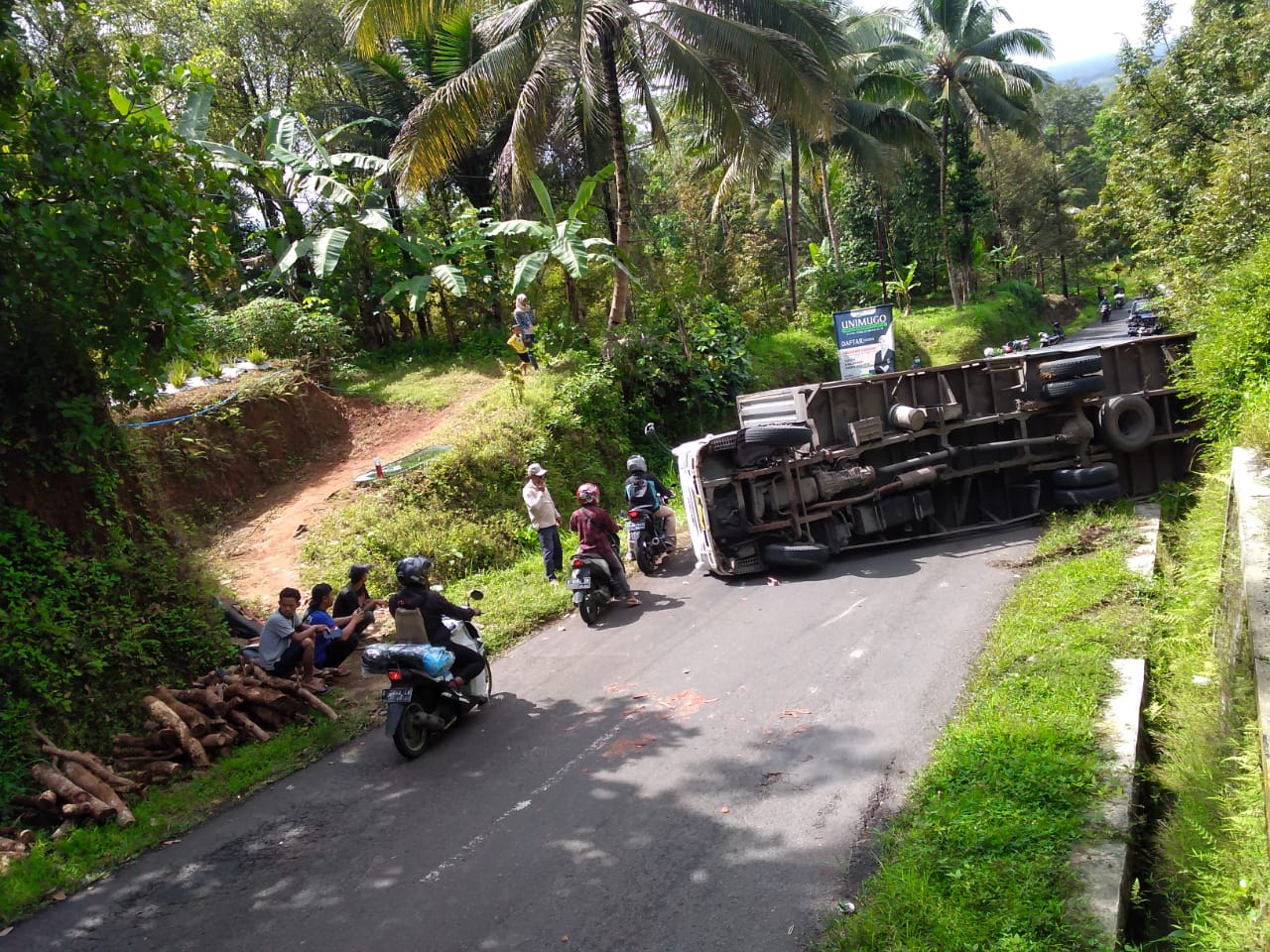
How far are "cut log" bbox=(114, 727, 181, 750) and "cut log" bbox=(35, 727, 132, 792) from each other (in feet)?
1.07

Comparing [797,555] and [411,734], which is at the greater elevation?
[411,734]

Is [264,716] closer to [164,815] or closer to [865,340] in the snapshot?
[164,815]

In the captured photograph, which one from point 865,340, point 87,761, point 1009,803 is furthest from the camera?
point 865,340

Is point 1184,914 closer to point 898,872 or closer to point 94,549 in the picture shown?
point 898,872

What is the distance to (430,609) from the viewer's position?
7.14 meters

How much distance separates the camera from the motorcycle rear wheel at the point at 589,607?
376 inches

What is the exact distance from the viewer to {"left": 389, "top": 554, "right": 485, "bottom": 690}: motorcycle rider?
705 cm

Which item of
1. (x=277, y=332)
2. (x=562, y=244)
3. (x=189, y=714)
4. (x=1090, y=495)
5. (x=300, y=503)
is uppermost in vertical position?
(x=562, y=244)

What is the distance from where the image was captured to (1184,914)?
4.29 meters

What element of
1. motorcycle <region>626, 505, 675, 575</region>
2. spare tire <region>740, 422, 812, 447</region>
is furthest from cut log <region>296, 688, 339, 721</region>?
spare tire <region>740, 422, 812, 447</region>

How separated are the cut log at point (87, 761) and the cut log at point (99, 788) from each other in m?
0.04

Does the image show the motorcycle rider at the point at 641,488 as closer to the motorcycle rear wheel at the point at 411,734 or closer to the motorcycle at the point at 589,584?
the motorcycle at the point at 589,584

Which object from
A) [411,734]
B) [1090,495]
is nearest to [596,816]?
[411,734]

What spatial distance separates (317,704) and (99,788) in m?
1.77
